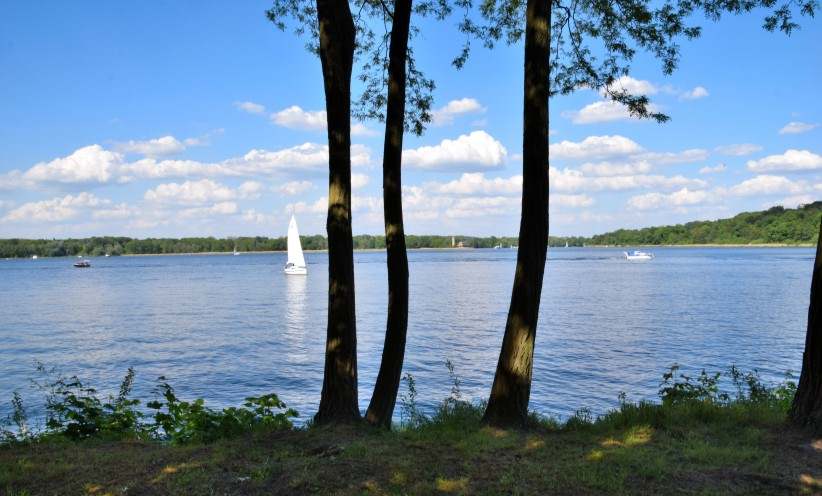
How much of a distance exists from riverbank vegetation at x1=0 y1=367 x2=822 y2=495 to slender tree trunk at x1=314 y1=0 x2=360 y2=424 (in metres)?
0.57

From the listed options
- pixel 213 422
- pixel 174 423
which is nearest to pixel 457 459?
pixel 213 422

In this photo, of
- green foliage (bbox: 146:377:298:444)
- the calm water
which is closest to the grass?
green foliage (bbox: 146:377:298:444)

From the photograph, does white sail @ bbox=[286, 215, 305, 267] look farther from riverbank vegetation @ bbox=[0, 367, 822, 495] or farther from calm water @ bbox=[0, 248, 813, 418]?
riverbank vegetation @ bbox=[0, 367, 822, 495]

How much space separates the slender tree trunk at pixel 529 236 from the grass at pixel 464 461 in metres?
0.44

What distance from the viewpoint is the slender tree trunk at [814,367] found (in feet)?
21.1

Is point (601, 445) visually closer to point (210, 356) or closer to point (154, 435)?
point (154, 435)

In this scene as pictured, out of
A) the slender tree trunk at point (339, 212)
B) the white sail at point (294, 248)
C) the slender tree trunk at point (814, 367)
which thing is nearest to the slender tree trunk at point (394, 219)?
the slender tree trunk at point (339, 212)

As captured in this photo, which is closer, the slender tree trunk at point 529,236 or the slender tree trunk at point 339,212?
the slender tree trunk at point 529,236

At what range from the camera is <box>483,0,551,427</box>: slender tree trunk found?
285 inches

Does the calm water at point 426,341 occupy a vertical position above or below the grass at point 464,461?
below

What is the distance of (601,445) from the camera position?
21.1ft

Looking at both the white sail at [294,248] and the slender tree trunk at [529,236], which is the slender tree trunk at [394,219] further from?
the white sail at [294,248]

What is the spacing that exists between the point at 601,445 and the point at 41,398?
637 inches

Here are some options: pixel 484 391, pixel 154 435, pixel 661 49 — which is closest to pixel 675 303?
pixel 484 391
